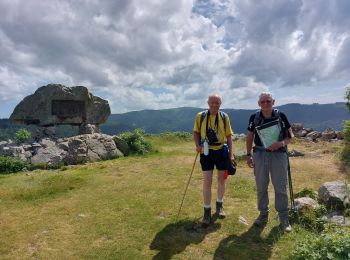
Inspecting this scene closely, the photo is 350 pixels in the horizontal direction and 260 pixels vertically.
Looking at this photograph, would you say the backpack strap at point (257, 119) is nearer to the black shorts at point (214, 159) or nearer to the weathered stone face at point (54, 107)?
the black shorts at point (214, 159)

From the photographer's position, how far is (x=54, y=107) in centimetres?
2419

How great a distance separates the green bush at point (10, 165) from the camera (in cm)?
1722

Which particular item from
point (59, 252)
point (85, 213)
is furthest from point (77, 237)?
point (85, 213)

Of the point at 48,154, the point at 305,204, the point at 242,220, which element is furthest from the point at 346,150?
the point at 48,154

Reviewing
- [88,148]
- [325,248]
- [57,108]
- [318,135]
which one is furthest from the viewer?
[318,135]

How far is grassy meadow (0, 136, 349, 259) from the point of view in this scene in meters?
7.63

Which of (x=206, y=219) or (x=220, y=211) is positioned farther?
(x=220, y=211)

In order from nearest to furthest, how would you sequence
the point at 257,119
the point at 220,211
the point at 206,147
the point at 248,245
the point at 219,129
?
the point at 248,245
the point at 257,119
the point at 206,147
the point at 219,129
the point at 220,211

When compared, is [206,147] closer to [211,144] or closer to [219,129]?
[211,144]

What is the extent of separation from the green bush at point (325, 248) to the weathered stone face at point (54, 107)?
820 inches

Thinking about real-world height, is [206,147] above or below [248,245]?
above

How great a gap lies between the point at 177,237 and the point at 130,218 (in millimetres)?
2020

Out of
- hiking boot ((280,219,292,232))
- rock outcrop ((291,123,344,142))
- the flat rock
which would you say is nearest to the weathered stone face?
the flat rock

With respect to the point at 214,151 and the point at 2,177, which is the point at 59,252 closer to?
the point at 214,151
